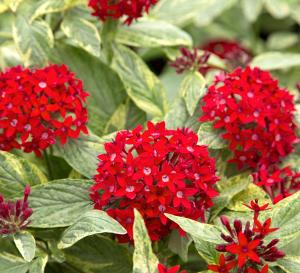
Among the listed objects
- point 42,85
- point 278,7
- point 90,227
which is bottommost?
point 278,7

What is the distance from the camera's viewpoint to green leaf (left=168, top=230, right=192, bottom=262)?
4.62 ft

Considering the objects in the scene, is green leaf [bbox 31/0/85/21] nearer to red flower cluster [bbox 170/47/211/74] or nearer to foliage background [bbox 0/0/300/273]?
foliage background [bbox 0/0/300/273]

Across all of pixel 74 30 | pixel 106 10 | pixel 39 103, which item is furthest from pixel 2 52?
pixel 39 103

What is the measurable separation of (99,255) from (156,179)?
287 mm

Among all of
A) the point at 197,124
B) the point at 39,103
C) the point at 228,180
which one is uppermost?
the point at 39,103

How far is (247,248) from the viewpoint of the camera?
3.87 ft

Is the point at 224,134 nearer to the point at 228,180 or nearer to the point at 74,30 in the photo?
the point at 228,180

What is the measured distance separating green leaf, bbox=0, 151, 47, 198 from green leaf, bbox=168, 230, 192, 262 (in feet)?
1.11

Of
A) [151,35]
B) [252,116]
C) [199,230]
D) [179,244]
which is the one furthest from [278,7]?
[199,230]

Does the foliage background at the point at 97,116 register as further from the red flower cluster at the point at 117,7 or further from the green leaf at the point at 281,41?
the green leaf at the point at 281,41

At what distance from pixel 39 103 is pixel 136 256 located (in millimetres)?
440

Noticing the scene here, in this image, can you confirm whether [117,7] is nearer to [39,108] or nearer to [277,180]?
[39,108]

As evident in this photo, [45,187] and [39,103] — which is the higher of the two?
[39,103]

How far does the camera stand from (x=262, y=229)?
119 cm
